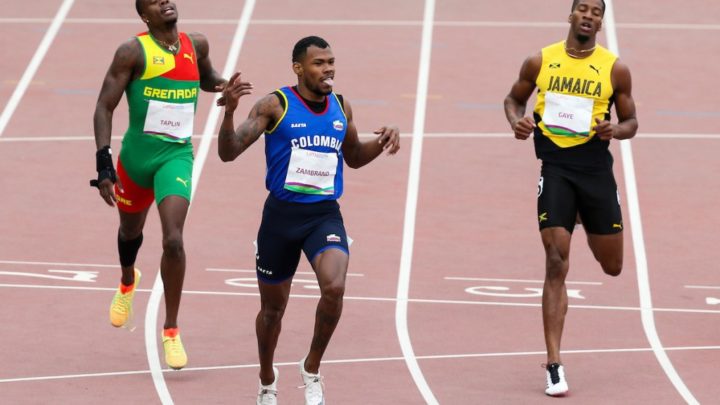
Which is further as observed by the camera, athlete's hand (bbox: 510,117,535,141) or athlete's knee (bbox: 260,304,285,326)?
athlete's hand (bbox: 510,117,535,141)

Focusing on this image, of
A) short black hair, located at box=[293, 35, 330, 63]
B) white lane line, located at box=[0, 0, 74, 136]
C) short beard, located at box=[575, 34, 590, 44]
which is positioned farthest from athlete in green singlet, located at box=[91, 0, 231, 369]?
white lane line, located at box=[0, 0, 74, 136]

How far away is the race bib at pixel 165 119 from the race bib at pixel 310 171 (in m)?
1.53

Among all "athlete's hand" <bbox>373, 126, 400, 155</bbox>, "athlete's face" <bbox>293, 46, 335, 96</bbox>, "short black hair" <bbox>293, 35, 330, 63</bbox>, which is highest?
"short black hair" <bbox>293, 35, 330, 63</bbox>

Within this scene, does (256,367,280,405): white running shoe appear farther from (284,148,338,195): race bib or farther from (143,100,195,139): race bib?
(143,100,195,139): race bib

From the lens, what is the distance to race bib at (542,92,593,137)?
10.5m

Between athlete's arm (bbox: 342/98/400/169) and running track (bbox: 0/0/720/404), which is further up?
athlete's arm (bbox: 342/98/400/169)

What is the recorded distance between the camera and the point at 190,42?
1099 cm

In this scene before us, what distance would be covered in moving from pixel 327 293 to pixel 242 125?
1.01 meters

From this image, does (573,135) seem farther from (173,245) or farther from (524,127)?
(173,245)

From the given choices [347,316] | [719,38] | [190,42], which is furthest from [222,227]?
[719,38]

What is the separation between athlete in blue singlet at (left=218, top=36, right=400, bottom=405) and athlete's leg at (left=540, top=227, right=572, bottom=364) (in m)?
1.44

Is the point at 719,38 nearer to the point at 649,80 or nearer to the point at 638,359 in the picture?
the point at 649,80

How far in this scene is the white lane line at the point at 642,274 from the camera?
10.7m

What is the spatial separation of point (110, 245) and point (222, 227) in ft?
3.39
